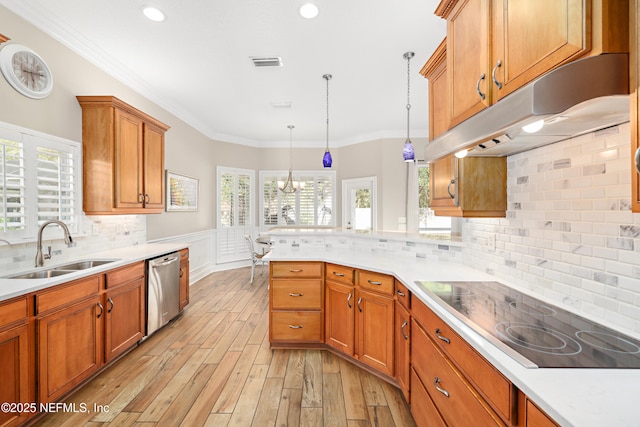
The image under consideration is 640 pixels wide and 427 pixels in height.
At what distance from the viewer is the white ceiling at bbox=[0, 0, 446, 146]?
231 cm

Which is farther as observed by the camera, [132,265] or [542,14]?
[132,265]

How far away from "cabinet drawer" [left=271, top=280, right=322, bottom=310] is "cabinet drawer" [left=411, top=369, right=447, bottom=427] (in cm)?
109

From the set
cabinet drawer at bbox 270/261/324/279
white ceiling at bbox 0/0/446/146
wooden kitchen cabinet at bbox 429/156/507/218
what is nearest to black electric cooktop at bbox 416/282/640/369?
wooden kitchen cabinet at bbox 429/156/507/218

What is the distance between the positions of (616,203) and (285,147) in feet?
20.2

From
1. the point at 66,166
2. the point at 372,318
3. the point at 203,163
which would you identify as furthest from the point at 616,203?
the point at 203,163

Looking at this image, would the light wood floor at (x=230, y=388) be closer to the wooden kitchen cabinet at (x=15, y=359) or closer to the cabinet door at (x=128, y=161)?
the wooden kitchen cabinet at (x=15, y=359)

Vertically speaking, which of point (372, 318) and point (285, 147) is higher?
point (285, 147)

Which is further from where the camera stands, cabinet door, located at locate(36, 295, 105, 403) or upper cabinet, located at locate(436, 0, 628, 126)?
cabinet door, located at locate(36, 295, 105, 403)

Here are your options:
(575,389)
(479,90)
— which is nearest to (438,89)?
(479,90)

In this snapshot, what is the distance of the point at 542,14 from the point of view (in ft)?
3.22

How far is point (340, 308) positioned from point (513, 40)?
2.15 metres

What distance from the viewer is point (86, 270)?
211cm

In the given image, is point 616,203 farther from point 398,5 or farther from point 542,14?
point 398,5

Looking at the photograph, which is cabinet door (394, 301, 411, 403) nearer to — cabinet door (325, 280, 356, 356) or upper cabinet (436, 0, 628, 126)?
cabinet door (325, 280, 356, 356)
